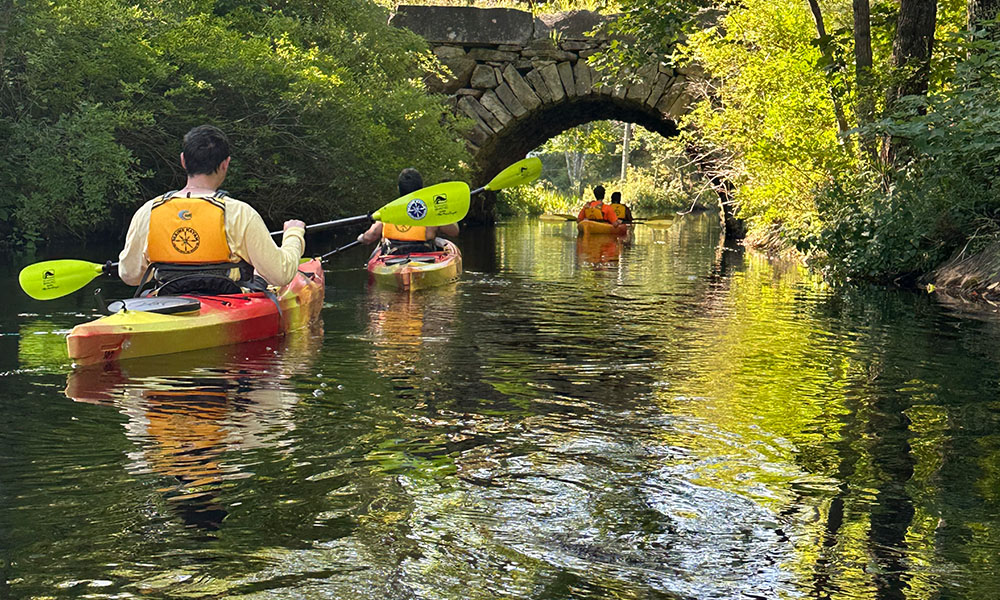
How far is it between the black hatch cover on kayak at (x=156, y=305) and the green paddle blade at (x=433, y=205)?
252 centimetres

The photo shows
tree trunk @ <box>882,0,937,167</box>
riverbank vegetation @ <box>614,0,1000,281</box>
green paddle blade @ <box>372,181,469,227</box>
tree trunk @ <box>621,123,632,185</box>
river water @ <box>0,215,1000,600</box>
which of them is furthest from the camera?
tree trunk @ <box>621,123,632,185</box>

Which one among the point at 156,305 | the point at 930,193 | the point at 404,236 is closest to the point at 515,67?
the point at 404,236

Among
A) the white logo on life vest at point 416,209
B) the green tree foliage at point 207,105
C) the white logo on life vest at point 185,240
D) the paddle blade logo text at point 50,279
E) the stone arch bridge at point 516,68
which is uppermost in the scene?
the stone arch bridge at point 516,68

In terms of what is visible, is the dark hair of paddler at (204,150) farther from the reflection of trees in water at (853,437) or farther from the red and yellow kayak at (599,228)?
the red and yellow kayak at (599,228)

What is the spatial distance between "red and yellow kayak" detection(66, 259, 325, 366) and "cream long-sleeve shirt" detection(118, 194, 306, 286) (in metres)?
0.22

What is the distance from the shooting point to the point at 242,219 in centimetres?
650

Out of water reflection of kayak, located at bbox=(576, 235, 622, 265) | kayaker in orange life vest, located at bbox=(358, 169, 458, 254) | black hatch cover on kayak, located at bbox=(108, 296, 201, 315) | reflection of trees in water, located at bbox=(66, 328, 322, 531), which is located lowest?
reflection of trees in water, located at bbox=(66, 328, 322, 531)

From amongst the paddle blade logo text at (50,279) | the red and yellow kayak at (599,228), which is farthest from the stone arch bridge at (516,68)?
the paddle blade logo text at (50,279)

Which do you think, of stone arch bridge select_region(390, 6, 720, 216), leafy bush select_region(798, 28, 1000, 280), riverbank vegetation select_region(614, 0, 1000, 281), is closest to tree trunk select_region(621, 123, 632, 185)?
stone arch bridge select_region(390, 6, 720, 216)

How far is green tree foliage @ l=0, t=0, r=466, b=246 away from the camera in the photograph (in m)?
12.2

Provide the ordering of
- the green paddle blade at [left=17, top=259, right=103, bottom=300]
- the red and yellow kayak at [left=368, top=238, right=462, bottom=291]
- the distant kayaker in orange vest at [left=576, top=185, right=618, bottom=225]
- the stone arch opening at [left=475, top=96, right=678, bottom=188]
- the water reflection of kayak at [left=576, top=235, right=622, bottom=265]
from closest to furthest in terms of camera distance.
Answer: the green paddle blade at [left=17, top=259, right=103, bottom=300]
the red and yellow kayak at [left=368, top=238, right=462, bottom=291]
the water reflection of kayak at [left=576, top=235, right=622, bottom=265]
the distant kayaker in orange vest at [left=576, top=185, right=618, bottom=225]
the stone arch opening at [left=475, top=96, right=678, bottom=188]

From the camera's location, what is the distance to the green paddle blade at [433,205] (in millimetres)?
A: 8953

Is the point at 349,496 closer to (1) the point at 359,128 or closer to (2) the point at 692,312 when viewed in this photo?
(2) the point at 692,312

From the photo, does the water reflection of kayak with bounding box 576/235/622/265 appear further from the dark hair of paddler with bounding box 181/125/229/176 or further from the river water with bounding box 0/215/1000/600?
the dark hair of paddler with bounding box 181/125/229/176
